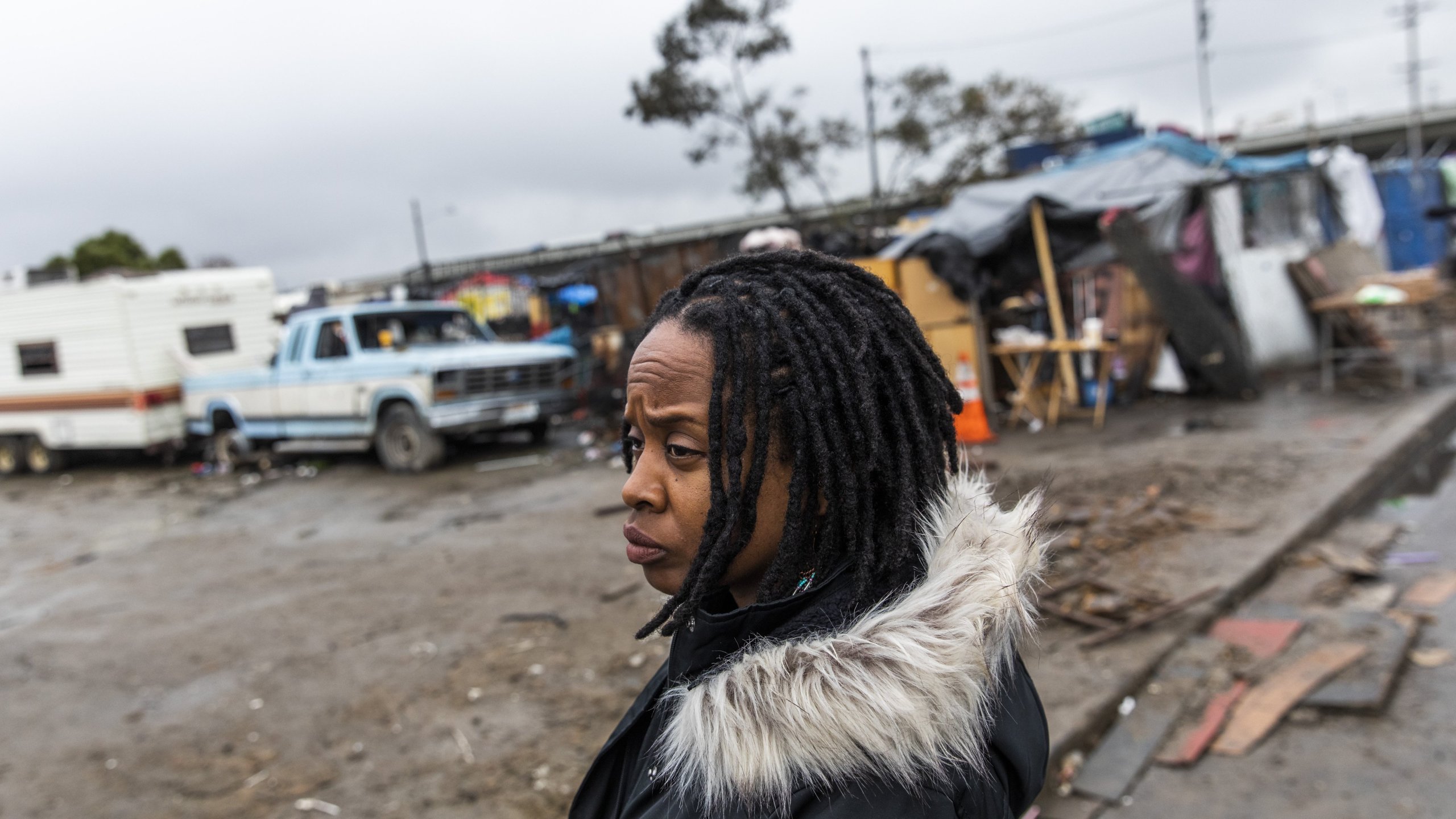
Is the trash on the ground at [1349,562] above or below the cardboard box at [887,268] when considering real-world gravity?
below

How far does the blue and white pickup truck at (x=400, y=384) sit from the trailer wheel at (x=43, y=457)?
4683mm

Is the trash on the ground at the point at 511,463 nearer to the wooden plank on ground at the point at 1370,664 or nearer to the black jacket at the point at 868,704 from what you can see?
the wooden plank on ground at the point at 1370,664

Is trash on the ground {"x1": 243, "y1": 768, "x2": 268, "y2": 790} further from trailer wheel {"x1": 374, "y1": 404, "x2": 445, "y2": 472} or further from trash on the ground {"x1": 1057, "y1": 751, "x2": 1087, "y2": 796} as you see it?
trailer wheel {"x1": 374, "y1": 404, "x2": 445, "y2": 472}

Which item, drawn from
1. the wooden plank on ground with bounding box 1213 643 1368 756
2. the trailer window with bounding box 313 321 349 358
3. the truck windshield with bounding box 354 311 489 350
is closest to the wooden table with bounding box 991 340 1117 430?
the wooden plank on ground with bounding box 1213 643 1368 756

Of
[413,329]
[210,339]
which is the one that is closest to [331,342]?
[413,329]

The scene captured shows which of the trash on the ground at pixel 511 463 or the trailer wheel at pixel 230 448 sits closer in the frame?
the trash on the ground at pixel 511 463

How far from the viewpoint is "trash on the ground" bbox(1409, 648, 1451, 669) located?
3.77 metres

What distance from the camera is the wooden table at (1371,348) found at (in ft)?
31.2

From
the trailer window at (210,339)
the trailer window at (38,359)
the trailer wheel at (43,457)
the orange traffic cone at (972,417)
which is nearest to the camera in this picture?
the orange traffic cone at (972,417)

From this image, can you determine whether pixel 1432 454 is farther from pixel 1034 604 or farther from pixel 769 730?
pixel 769 730

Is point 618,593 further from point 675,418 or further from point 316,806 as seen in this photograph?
point 675,418

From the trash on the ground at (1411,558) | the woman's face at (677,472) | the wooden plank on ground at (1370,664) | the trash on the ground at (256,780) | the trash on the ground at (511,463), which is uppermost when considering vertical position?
the woman's face at (677,472)

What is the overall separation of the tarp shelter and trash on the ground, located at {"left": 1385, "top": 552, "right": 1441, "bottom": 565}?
5.66 m

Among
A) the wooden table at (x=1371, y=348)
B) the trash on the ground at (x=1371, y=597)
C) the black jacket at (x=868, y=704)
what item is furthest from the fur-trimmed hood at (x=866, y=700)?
the wooden table at (x=1371, y=348)
